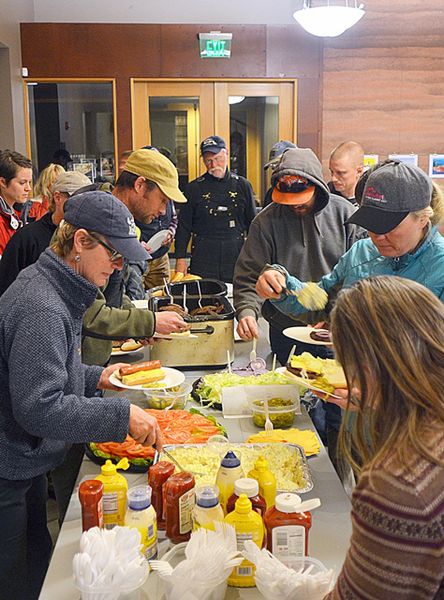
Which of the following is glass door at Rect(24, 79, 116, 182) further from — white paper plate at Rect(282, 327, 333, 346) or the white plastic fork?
the white plastic fork

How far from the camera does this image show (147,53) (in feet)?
21.4

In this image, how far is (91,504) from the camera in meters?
1.50

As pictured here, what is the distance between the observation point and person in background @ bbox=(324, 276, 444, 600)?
3.09 feet

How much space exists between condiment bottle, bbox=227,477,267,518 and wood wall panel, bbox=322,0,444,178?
557cm

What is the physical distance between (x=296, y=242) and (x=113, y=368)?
3.78ft

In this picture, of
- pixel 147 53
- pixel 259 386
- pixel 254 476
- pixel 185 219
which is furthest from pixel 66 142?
pixel 254 476

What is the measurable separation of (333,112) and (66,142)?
9.04 feet

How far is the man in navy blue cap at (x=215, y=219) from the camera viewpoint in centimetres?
561

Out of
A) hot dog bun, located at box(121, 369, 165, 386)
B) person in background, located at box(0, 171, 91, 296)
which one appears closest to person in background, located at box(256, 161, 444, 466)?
hot dog bun, located at box(121, 369, 165, 386)

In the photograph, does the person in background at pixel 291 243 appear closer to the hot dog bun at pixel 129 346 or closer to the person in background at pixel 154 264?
the hot dog bun at pixel 129 346

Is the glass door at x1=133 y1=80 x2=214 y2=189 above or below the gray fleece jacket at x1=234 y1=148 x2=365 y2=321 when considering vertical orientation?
above

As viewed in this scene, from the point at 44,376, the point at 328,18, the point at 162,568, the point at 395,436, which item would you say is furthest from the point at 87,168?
the point at 395,436

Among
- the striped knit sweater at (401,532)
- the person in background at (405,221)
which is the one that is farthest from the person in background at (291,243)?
the striped knit sweater at (401,532)

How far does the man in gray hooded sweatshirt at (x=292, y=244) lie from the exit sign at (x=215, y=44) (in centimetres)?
385
